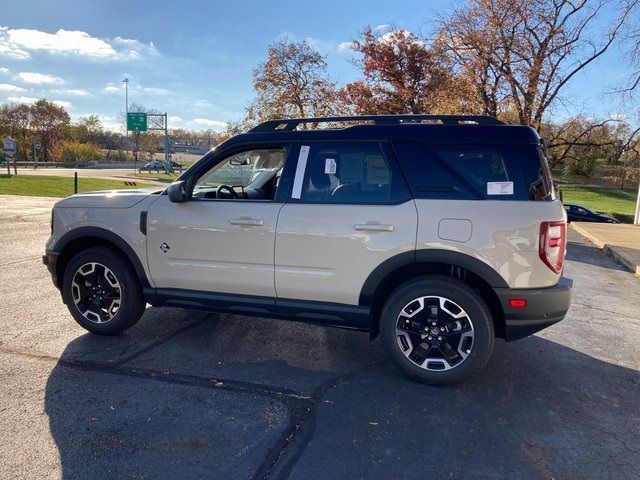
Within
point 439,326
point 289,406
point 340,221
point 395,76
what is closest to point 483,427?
point 439,326

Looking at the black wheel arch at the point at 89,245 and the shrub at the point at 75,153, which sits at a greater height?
the shrub at the point at 75,153

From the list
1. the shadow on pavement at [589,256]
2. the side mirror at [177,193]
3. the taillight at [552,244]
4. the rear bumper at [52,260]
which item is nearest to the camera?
the taillight at [552,244]

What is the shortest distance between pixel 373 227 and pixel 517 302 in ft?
3.91

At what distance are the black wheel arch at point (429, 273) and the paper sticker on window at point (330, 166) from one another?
863 millimetres

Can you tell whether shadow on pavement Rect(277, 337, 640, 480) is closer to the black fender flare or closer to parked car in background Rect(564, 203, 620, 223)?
the black fender flare

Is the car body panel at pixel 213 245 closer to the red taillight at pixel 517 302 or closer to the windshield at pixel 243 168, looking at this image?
the windshield at pixel 243 168

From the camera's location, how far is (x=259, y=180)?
482 centimetres

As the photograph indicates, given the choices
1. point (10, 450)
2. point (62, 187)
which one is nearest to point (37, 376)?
point (10, 450)

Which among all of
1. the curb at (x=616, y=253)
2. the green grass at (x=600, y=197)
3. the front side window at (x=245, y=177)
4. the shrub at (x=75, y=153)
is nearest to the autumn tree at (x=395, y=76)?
the curb at (x=616, y=253)

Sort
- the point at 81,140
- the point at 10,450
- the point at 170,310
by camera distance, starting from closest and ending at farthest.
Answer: the point at 10,450
the point at 170,310
the point at 81,140

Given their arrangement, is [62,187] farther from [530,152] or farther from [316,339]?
[530,152]

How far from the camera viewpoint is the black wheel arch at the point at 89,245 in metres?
4.37

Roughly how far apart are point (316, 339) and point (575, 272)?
632 centimetres

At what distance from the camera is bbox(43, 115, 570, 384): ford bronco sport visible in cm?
348
